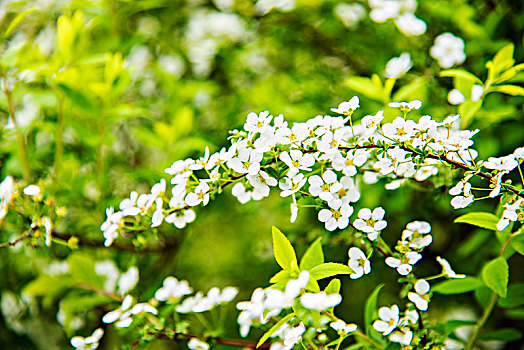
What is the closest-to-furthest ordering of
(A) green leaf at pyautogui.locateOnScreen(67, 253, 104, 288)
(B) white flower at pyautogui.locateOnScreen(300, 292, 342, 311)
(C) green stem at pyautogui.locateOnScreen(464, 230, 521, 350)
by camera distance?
1. (B) white flower at pyautogui.locateOnScreen(300, 292, 342, 311)
2. (C) green stem at pyautogui.locateOnScreen(464, 230, 521, 350)
3. (A) green leaf at pyautogui.locateOnScreen(67, 253, 104, 288)

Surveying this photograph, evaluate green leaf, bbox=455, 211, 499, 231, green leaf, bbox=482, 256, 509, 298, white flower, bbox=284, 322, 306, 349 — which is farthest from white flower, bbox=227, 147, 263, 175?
green leaf, bbox=482, 256, 509, 298

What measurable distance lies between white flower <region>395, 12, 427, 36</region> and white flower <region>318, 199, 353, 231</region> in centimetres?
76

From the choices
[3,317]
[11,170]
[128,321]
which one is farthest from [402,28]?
[3,317]

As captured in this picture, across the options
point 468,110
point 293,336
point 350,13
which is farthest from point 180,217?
point 350,13

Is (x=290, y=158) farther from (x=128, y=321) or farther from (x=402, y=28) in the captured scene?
(x=402, y=28)

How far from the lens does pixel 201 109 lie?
5.16 feet

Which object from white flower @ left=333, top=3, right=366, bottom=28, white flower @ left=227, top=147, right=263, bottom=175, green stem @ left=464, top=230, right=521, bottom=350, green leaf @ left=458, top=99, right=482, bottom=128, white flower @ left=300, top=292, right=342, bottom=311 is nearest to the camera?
white flower @ left=300, top=292, right=342, bottom=311

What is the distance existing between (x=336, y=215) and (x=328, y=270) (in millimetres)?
96

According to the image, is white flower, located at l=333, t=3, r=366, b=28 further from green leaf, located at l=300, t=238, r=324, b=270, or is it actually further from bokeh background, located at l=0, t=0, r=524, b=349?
green leaf, located at l=300, t=238, r=324, b=270

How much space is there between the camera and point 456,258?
1.41 metres

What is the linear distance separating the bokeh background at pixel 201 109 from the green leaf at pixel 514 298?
0.31 metres

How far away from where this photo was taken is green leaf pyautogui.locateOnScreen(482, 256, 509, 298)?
75cm

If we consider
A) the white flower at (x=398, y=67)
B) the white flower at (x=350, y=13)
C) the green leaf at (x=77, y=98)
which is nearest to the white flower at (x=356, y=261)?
the white flower at (x=398, y=67)

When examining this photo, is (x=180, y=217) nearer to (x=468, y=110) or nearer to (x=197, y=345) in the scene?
(x=197, y=345)
